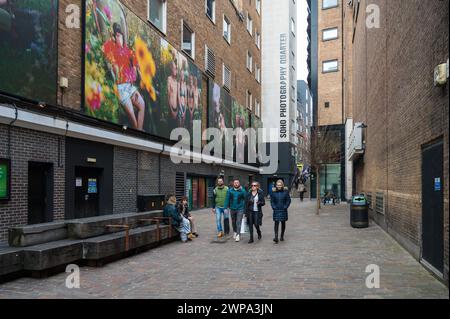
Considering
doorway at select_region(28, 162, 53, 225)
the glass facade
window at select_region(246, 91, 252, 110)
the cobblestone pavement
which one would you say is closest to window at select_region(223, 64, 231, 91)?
window at select_region(246, 91, 252, 110)

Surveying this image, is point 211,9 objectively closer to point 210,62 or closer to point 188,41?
point 210,62

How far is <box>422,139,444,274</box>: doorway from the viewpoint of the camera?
22.0 feet

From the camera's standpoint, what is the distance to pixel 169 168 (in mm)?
20203

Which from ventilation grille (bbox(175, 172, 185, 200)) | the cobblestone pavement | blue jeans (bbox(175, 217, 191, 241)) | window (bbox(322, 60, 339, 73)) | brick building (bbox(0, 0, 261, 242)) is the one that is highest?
window (bbox(322, 60, 339, 73))

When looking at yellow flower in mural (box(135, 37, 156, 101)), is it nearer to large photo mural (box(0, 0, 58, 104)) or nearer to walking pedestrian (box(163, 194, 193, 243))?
large photo mural (box(0, 0, 58, 104))

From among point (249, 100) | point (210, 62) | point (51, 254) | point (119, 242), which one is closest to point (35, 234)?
point (51, 254)

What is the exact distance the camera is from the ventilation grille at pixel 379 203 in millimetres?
13867

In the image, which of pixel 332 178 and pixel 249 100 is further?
pixel 249 100

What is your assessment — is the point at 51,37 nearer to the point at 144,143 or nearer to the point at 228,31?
the point at 144,143

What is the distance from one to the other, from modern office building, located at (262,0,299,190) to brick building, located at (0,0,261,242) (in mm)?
25401

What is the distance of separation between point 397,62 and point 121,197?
10229 millimetres


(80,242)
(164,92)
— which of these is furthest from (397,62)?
(164,92)

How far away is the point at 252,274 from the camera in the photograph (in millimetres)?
7449

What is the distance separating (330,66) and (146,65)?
2406 centimetres
